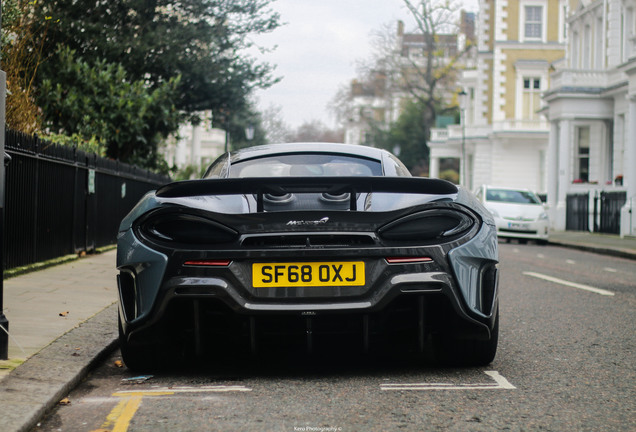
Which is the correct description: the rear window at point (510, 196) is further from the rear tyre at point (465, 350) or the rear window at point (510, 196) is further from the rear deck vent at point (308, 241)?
the rear deck vent at point (308, 241)

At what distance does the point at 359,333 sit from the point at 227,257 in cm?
83

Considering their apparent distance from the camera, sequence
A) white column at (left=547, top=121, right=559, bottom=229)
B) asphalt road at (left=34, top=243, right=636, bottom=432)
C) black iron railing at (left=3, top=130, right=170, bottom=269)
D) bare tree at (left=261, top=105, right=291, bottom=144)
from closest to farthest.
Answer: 1. asphalt road at (left=34, top=243, right=636, bottom=432)
2. black iron railing at (left=3, top=130, right=170, bottom=269)
3. white column at (left=547, top=121, right=559, bottom=229)
4. bare tree at (left=261, top=105, right=291, bottom=144)

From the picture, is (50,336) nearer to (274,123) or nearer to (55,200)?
(55,200)

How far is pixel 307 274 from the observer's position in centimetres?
480

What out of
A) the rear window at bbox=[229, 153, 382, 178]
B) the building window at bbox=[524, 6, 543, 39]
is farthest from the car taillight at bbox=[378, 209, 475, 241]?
the building window at bbox=[524, 6, 543, 39]

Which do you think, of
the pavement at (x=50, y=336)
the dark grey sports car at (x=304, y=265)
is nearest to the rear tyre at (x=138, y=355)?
the dark grey sports car at (x=304, y=265)

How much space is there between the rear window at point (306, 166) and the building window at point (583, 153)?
31.6 meters

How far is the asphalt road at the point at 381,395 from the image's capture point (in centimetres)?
410

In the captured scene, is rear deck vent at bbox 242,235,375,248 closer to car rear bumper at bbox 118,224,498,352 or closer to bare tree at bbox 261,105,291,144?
car rear bumper at bbox 118,224,498,352

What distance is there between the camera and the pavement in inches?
173

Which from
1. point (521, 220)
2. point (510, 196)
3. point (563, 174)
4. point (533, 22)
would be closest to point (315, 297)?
point (521, 220)

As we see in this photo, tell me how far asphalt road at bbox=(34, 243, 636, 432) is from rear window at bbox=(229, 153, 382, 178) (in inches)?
47.7

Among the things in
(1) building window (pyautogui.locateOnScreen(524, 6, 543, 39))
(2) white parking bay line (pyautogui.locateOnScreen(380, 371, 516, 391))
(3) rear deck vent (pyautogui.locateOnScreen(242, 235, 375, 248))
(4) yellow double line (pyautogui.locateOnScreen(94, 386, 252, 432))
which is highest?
(1) building window (pyautogui.locateOnScreen(524, 6, 543, 39))

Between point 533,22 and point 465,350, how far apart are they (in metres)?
50.1
